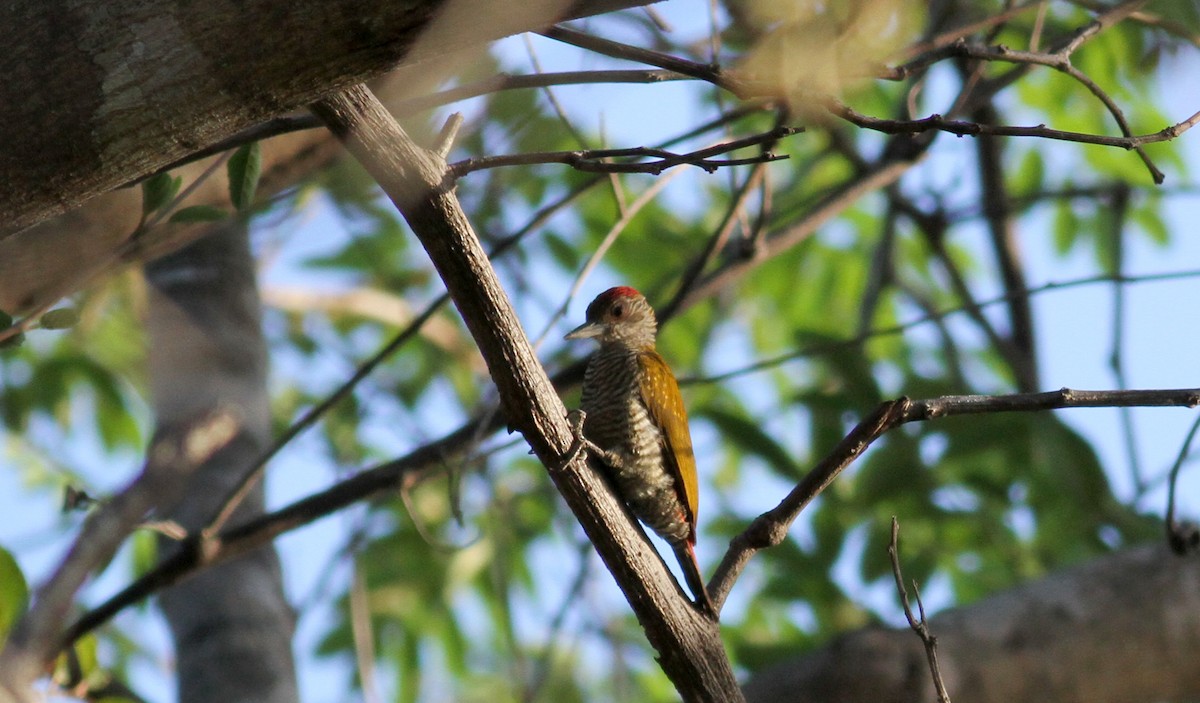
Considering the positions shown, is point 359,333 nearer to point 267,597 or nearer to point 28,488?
point 28,488

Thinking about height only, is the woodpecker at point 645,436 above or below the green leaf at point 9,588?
above

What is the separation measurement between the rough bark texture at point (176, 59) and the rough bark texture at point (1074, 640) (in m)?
2.67

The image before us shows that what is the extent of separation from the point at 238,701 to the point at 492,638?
3211 mm

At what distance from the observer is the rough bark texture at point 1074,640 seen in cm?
384

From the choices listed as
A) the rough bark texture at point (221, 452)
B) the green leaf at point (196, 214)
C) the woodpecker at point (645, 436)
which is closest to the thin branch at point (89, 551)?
the rough bark texture at point (221, 452)

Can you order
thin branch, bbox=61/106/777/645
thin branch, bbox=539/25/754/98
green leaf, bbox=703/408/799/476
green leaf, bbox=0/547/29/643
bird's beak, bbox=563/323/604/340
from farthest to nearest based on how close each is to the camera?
green leaf, bbox=703/408/799/476 → bird's beak, bbox=563/323/604/340 → thin branch, bbox=61/106/777/645 → green leaf, bbox=0/547/29/643 → thin branch, bbox=539/25/754/98

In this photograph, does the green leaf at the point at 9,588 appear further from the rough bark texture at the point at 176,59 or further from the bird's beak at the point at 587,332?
the bird's beak at the point at 587,332

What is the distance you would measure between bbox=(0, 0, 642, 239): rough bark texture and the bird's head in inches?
98.1

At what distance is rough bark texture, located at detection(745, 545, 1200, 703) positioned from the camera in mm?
3844

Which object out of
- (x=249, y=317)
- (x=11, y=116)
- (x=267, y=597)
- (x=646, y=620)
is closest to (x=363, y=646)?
(x=267, y=597)

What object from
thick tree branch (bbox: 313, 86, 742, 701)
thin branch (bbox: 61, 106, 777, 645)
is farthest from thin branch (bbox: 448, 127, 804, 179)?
thin branch (bbox: 61, 106, 777, 645)

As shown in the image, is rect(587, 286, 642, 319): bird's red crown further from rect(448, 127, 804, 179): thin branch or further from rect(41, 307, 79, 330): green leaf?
rect(448, 127, 804, 179): thin branch

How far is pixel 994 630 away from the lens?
3924 millimetres

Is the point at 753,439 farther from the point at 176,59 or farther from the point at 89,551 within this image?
the point at 176,59
